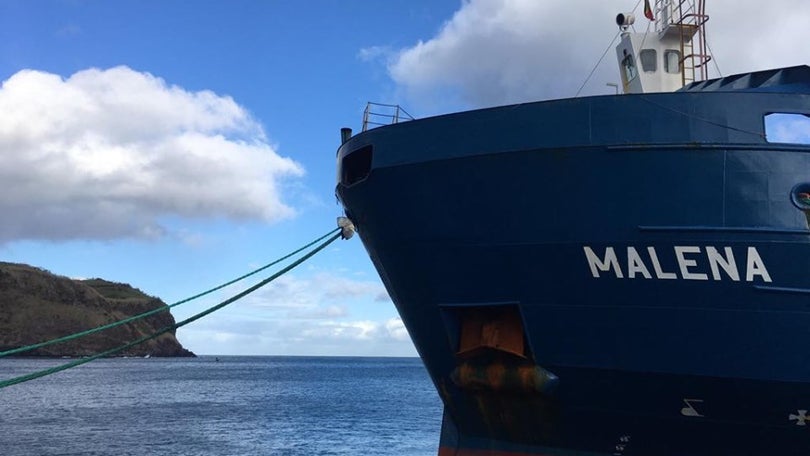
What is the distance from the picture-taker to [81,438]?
1137 inches

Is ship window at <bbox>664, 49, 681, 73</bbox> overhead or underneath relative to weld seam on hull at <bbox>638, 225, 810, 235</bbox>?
overhead

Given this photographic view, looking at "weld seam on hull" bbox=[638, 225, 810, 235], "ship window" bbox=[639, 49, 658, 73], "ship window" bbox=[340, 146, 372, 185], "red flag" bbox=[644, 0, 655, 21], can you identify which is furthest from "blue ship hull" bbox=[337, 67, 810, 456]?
"red flag" bbox=[644, 0, 655, 21]

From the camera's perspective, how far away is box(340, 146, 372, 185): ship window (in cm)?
1060

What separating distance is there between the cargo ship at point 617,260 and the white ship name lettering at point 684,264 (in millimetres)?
17

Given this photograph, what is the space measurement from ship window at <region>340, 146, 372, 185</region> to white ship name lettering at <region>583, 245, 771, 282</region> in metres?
3.61

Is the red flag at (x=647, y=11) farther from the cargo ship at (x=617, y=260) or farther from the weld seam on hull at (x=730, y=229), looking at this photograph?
the weld seam on hull at (x=730, y=229)

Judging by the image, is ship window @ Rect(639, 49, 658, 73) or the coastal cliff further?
the coastal cliff

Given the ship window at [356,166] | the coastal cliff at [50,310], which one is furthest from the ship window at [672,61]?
the coastal cliff at [50,310]

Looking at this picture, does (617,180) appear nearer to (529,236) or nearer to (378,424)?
(529,236)

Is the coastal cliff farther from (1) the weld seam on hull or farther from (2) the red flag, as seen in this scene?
(1) the weld seam on hull

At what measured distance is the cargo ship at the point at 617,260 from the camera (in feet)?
27.0

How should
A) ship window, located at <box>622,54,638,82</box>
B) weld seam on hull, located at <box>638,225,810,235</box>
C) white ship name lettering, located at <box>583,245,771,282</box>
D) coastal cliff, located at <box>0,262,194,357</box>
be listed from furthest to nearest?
coastal cliff, located at <box>0,262,194,357</box>
ship window, located at <box>622,54,638,82</box>
white ship name lettering, located at <box>583,245,771,282</box>
weld seam on hull, located at <box>638,225,810,235</box>

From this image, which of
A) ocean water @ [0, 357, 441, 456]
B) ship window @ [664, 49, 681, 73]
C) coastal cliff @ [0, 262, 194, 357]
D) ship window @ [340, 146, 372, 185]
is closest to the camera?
ship window @ [340, 146, 372, 185]

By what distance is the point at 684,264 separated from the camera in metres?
8.33
